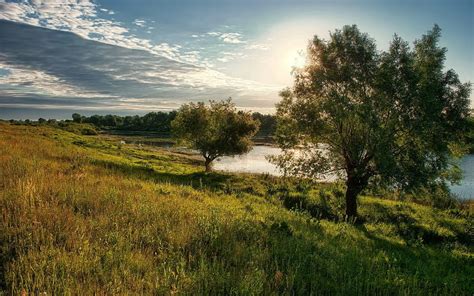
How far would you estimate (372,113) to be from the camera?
2344cm

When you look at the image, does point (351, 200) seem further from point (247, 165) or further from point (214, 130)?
point (247, 165)

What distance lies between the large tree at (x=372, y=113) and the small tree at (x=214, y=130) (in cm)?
2629

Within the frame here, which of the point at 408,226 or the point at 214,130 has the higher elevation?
the point at 214,130

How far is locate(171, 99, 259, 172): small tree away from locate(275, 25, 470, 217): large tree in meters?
26.3

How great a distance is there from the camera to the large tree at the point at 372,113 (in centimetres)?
2352

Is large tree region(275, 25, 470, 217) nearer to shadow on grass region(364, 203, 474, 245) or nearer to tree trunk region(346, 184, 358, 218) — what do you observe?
tree trunk region(346, 184, 358, 218)

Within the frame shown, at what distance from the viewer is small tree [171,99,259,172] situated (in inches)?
2135

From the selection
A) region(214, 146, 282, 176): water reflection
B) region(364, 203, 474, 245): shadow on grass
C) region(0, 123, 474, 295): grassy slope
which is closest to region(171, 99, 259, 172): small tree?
region(214, 146, 282, 176): water reflection

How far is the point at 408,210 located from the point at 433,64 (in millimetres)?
14526

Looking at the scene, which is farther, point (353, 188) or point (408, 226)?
point (408, 226)

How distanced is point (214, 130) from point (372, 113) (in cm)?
3344

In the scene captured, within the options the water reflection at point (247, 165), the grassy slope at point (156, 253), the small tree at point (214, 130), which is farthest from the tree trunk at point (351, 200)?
the water reflection at point (247, 165)

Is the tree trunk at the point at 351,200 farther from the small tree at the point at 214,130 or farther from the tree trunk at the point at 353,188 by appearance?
the small tree at the point at 214,130

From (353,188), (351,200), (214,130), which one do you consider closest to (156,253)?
(353,188)
